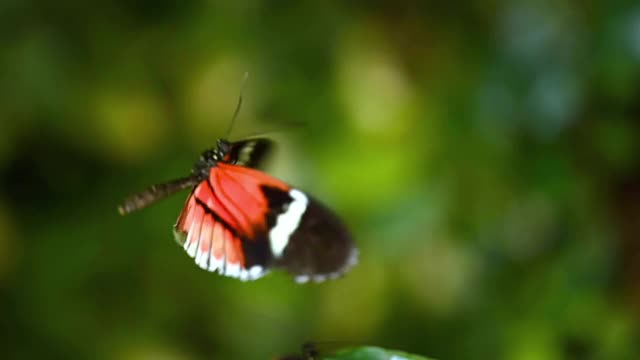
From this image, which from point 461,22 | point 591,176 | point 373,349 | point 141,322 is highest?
point 461,22

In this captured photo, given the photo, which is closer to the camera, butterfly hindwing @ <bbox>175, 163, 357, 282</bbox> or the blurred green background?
butterfly hindwing @ <bbox>175, 163, 357, 282</bbox>

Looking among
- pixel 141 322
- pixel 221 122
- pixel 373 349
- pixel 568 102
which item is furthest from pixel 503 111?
pixel 373 349

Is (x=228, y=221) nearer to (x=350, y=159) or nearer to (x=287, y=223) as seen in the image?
(x=287, y=223)

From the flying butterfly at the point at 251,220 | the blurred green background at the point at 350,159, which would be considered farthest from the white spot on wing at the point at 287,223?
the blurred green background at the point at 350,159

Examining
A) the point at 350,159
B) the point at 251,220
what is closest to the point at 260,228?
the point at 251,220

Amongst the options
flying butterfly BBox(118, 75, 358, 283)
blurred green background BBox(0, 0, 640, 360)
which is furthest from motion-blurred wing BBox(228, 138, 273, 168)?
blurred green background BBox(0, 0, 640, 360)

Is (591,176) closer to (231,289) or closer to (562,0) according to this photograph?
(562,0)

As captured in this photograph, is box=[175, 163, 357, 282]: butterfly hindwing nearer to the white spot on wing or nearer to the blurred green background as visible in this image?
→ the white spot on wing
